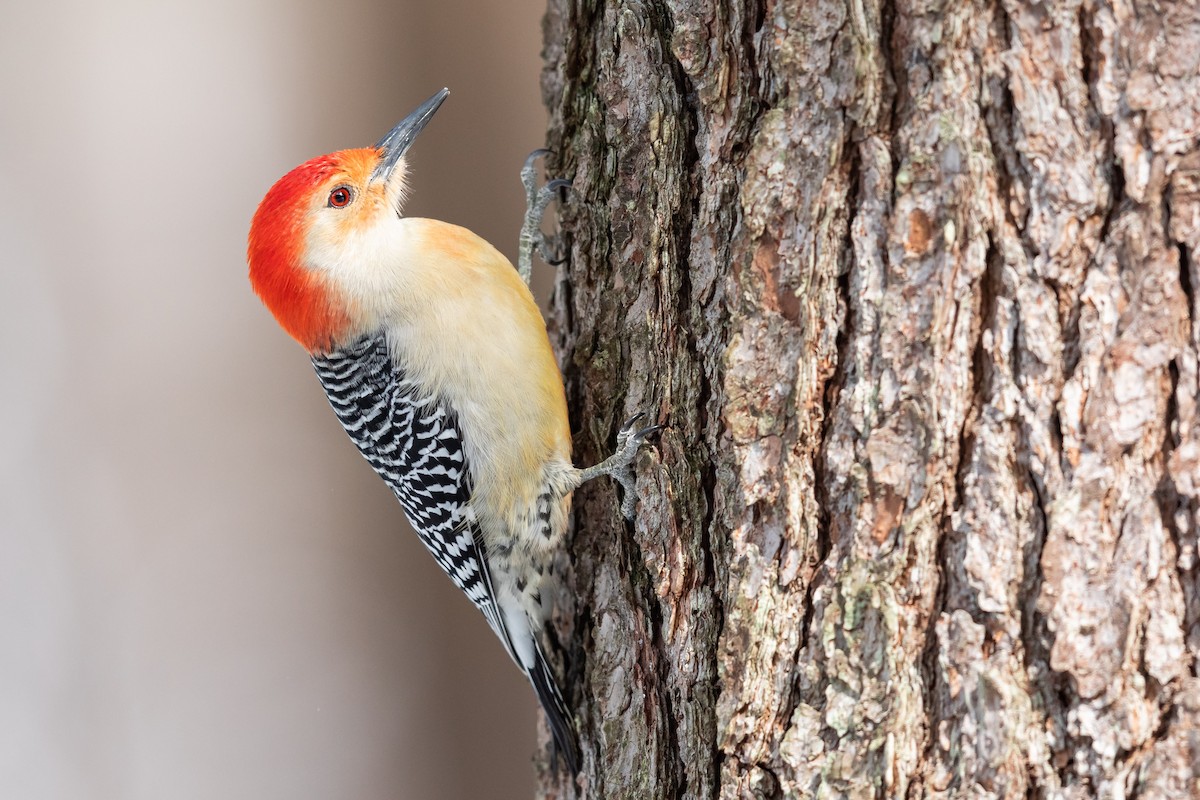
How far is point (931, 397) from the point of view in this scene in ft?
4.58

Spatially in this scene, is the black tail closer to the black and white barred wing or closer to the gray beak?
the black and white barred wing

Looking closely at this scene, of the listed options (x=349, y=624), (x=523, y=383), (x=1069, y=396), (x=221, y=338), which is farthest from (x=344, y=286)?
(x=1069, y=396)

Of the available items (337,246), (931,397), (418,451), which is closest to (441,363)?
(418,451)

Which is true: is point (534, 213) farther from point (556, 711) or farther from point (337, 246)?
point (556, 711)

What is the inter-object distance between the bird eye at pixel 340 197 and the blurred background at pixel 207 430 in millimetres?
651

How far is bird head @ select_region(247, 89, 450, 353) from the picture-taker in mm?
2301

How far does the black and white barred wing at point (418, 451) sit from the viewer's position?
2.34 m

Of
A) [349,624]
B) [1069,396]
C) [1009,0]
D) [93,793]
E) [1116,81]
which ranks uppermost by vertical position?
[1009,0]

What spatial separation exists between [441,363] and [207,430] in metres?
1.17

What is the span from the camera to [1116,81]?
128 centimetres

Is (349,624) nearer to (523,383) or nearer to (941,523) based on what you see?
(523,383)

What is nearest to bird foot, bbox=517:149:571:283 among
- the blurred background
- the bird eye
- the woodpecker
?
the woodpecker

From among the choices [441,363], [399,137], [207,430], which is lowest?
[207,430]

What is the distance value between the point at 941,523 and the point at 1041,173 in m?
0.54
